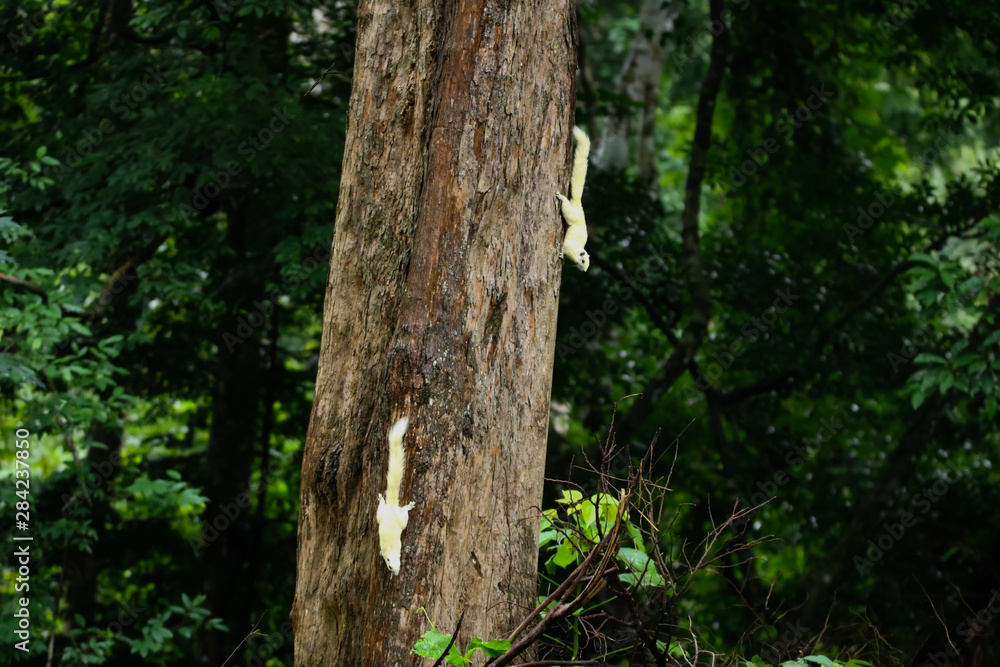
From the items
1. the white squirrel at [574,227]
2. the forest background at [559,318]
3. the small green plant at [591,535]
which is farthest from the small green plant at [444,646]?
the forest background at [559,318]

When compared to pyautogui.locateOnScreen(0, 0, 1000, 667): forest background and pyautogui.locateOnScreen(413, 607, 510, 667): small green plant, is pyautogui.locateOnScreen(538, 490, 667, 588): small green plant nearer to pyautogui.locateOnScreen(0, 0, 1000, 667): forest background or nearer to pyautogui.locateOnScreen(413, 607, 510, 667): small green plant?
pyautogui.locateOnScreen(413, 607, 510, 667): small green plant

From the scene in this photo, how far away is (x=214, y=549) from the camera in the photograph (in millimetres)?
7227

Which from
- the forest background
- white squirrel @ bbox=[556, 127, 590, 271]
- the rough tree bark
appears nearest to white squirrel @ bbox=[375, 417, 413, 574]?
the rough tree bark

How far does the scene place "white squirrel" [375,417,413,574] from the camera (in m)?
2.28

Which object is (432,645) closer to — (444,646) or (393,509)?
(444,646)

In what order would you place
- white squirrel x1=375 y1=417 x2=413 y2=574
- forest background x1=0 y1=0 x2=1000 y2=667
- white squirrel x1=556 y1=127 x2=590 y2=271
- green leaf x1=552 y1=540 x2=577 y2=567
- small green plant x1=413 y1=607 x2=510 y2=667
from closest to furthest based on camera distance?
1. small green plant x1=413 y1=607 x2=510 y2=667
2. white squirrel x1=375 y1=417 x2=413 y2=574
3. green leaf x1=552 y1=540 x2=577 y2=567
4. white squirrel x1=556 y1=127 x2=590 y2=271
5. forest background x1=0 y1=0 x2=1000 y2=667

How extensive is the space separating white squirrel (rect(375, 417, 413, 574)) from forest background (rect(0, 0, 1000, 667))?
10.0 feet

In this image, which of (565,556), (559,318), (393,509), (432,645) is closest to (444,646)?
(432,645)

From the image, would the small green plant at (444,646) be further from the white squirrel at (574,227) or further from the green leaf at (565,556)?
the white squirrel at (574,227)

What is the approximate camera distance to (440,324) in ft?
7.88

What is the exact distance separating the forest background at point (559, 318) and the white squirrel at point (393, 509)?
3052 millimetres

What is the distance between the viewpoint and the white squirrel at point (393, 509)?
2275 mm

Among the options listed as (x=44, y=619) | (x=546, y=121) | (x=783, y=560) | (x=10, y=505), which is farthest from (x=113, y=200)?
(x=783, y=560)

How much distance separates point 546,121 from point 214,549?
592cm
